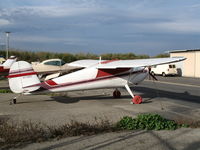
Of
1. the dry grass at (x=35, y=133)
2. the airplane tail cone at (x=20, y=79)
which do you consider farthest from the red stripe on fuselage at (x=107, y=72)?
the dry grass at (x=35, y=133)

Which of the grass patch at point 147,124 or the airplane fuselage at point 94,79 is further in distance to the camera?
the airplane fuselage at point 94,79

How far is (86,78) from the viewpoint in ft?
38.6

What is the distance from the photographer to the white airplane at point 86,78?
10.7 m

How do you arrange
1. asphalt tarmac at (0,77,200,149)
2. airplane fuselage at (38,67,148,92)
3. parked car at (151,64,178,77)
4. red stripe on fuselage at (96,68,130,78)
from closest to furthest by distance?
asphalt tarmac at (0,77,200,149), airplane fuselage at (38,67,148,92), red stripe on fuselage at (96,68,130,78), parked car at (151,64,178,77)

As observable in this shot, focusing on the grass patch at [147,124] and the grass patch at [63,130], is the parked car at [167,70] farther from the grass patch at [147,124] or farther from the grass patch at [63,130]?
the grass patch at [63,130]

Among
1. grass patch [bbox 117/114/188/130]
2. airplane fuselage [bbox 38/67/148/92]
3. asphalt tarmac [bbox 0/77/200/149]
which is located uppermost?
airplane fuselage [bbox 38/67/148/92]

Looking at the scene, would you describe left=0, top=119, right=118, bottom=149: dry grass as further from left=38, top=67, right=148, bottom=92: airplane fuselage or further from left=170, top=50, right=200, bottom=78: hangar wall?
left=170, top=50, right=200, bottom=78: hangar wall

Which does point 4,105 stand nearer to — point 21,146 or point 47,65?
point 21,146

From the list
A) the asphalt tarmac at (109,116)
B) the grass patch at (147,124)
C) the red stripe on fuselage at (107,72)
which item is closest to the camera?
the asphalt tarmac at (109,116)

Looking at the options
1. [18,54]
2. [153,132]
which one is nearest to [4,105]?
[153,132]

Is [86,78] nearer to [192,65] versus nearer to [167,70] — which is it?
[167,70]

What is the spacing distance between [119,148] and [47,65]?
17245 millimetres

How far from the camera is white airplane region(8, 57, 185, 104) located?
10.7 meters

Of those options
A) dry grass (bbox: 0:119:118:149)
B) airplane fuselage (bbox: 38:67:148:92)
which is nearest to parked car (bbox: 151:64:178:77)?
airplane fuselage (bbox: 38:67:148:92)
